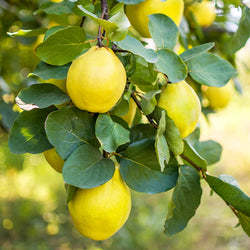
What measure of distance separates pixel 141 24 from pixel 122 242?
5.45ft

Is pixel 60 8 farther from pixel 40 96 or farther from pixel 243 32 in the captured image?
pixel 243 32

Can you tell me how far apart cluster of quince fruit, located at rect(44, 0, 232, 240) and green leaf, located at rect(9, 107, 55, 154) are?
0.10 ft

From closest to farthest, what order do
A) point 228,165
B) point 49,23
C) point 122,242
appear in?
point 49,23 → point 122,242 → point 228,165

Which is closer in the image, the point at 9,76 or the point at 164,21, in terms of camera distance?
the point at 164,21

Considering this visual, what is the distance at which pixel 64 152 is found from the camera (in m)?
0.43

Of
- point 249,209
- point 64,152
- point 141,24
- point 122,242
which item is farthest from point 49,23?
point 122,242

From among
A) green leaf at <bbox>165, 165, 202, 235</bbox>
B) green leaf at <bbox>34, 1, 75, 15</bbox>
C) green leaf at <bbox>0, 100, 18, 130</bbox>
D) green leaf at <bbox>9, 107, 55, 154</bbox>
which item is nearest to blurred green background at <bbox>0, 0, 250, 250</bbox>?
green leaf at <bbox>0, 100, 18, 130</bbox>

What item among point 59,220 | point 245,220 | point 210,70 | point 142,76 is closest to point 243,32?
point 210,70

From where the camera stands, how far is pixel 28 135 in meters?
0.47

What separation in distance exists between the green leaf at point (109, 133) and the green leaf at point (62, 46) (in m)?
0.09

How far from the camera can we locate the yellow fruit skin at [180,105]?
458 millimetres

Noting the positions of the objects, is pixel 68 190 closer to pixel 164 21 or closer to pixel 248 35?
pixel 164 21

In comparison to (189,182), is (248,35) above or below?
above

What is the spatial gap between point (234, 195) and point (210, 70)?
20 cm
